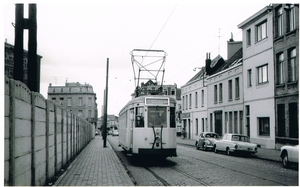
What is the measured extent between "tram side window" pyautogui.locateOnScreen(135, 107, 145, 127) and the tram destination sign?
0.43 metres

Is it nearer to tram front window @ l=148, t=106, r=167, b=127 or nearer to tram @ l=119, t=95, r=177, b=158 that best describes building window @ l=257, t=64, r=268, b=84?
tram @ l=119, t=95, r=177, b=158

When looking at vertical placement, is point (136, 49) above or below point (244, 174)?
above

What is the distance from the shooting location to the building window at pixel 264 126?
28.8 m

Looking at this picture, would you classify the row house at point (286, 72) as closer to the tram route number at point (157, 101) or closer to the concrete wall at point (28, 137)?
the tram route number at point (157, 101)

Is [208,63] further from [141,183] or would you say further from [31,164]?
[31,164]

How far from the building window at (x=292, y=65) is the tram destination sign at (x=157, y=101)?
39.3 feet

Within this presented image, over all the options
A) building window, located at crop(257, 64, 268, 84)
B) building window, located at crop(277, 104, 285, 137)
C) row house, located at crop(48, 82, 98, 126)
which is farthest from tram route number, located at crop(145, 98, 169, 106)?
row house, located at crop(48, 82, 98, 126)

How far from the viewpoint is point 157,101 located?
54.1ft

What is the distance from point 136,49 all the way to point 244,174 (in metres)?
10.0

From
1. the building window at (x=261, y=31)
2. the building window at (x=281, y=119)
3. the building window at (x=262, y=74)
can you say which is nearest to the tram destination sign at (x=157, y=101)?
the building window at (x=281, y=119)

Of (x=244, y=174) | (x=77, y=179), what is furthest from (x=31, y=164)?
(x=244, y=174)

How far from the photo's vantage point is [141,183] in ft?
36.9

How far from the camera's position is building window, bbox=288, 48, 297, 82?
2486cm

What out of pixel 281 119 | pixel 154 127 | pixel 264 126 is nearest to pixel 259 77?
pixel 264 126
